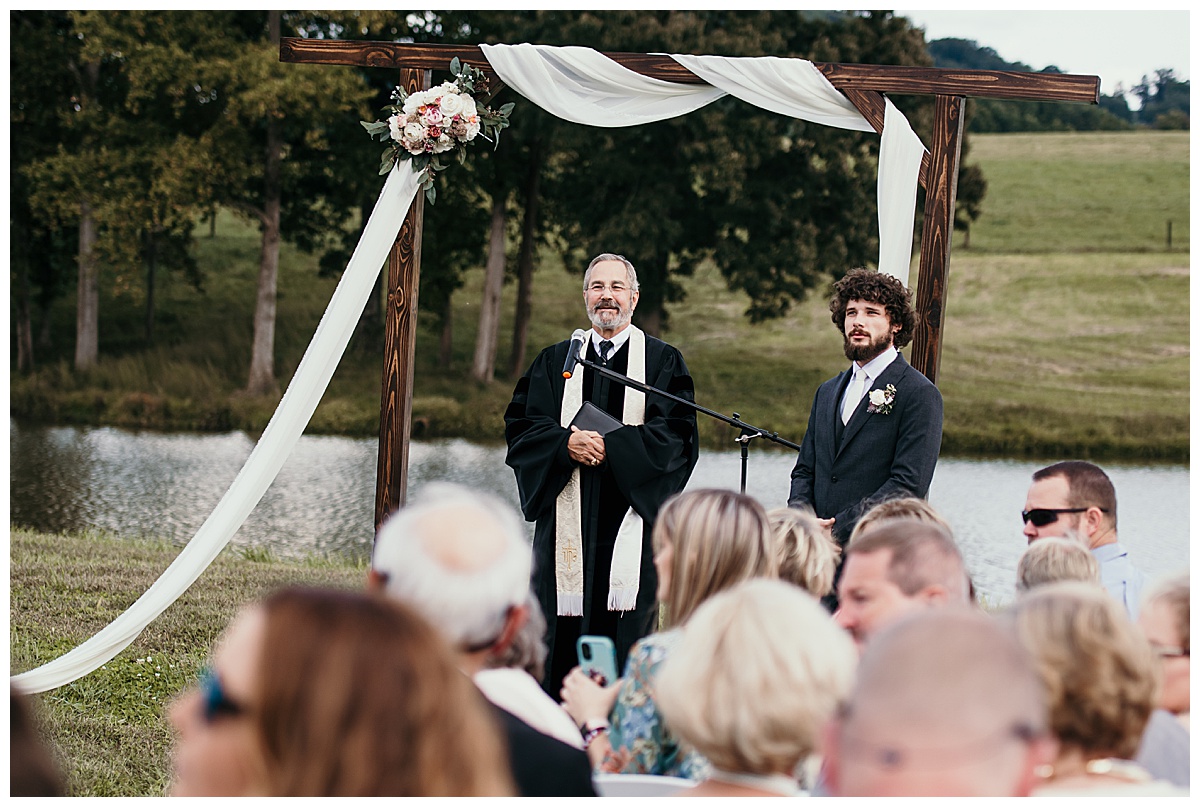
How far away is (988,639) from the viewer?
178 centimetres

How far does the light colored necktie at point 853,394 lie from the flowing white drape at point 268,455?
7.06 ft

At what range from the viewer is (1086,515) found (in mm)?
3906

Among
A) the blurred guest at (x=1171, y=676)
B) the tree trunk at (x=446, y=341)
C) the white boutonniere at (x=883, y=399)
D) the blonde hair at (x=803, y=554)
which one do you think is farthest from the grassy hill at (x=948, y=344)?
the blurred guest at (x=1171, y=676)

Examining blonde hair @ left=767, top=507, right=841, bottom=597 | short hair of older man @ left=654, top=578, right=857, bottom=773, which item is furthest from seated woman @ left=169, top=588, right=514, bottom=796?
blonde hair @ left=767, top=507, right=841, bottom=597

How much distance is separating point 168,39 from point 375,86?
4.71 metres

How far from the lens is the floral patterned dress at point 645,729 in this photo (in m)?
2.65

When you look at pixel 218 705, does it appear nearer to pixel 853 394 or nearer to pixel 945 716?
pixel 945 716

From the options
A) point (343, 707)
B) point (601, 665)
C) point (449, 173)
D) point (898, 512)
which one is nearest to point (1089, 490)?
point (898, 512)

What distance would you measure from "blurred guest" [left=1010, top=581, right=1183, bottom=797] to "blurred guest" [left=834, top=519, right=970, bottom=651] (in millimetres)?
547

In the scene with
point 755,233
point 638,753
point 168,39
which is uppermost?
point 168,39

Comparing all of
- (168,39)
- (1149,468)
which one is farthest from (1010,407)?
(168,39)

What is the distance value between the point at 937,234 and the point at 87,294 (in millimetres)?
19077

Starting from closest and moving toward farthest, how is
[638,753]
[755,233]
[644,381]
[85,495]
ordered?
[638,753] → [644,381] → [85,495] → [755,233]

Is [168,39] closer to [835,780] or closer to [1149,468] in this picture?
[1149,468]
